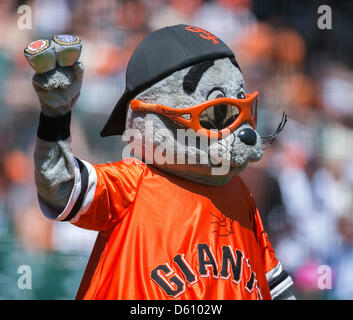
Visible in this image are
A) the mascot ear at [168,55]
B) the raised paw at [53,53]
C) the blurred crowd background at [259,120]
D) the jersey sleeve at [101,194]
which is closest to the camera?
the raised paw at [53,53]

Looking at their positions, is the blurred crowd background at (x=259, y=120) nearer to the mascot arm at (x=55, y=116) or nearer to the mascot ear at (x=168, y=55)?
the mascot ear at (x=168, y=55)

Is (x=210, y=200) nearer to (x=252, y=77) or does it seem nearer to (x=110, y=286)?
(x=110, y=286)

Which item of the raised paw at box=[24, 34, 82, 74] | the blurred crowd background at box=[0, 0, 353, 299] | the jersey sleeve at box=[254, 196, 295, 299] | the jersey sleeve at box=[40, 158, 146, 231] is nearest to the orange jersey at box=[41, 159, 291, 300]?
the jersey sleeve at box=[40, 158, 146, 231]

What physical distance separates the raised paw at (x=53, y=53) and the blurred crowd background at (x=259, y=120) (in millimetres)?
1087

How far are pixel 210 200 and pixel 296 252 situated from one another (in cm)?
119

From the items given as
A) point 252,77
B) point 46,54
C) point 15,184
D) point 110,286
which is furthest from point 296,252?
point 46,54

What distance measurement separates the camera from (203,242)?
1.28 m

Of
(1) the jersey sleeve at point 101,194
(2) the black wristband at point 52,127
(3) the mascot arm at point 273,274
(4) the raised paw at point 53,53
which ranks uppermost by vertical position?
(4) the raised paw at point 53,53

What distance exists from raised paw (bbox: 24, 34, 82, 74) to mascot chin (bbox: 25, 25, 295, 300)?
0.26 ft

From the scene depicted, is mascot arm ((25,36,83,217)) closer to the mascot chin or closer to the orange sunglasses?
the mascot chin

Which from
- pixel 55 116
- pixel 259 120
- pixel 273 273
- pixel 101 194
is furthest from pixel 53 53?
pixel 259 120

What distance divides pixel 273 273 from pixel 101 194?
0.53 meters

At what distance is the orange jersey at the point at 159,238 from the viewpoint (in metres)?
1.23

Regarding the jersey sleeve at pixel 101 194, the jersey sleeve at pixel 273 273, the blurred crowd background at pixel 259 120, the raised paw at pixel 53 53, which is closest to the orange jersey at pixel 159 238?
the jersey sleeve at pixel 101 194
